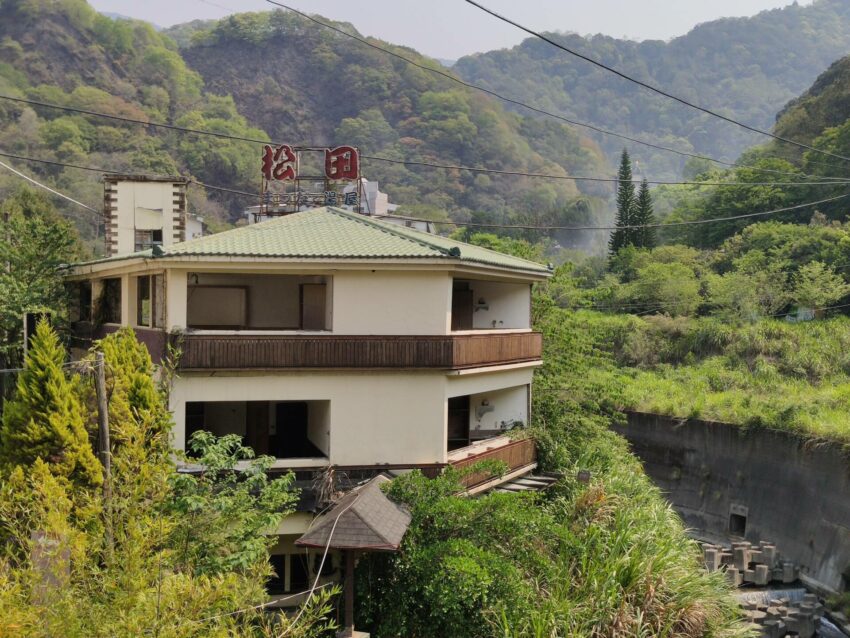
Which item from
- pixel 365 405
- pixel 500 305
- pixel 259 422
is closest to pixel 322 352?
pixel 365 405

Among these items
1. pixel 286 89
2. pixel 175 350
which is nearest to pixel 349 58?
pixel 286 89

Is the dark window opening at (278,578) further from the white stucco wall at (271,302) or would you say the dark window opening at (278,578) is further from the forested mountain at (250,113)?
the forested mountain at (250,113)

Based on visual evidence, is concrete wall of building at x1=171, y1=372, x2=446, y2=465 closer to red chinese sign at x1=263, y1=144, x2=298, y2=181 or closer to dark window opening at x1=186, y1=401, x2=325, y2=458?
dark window opening at x1=186, y1=401, x2=325, y2=458

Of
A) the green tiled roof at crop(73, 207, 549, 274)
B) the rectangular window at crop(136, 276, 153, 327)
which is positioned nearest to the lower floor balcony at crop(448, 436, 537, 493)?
the green tiled roof at crop(73, 207, 549, 274)

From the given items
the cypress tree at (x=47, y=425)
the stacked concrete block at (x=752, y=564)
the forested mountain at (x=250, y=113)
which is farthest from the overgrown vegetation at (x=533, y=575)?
the forested mountain at (x=250, y=113)

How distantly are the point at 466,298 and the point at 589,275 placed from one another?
114 ft

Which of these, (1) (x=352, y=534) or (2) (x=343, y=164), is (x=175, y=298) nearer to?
(1) (x=352, y=534)

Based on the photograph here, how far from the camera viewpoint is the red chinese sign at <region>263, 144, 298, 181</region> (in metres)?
22.5

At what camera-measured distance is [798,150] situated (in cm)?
5297

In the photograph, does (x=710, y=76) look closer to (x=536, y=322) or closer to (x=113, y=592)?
(x=536, y=322)

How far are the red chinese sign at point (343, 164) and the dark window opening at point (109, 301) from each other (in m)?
6.50

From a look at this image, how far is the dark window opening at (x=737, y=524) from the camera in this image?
25.8 m

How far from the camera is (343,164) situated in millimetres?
21875

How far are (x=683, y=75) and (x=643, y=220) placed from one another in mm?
135478
